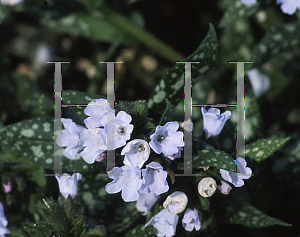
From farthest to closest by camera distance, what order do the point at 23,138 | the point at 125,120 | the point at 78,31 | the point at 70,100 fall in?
the point at 78,31 → the point at 23,138 → the point at 70,100 → the point at 125,120

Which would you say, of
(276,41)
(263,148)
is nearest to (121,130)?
(263,148)

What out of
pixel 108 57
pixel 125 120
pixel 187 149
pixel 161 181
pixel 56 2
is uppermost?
pixel 56 2

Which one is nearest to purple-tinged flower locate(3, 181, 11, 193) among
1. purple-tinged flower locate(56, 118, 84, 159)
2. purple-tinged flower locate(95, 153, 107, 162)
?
purple-tinged flower locate(56, 118, 84, 159)

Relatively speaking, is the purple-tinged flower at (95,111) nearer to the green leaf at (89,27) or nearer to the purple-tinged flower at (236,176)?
the purple-tinged flower at (236,176)

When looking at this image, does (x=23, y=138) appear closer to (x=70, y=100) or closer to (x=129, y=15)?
(x=70, y=100)

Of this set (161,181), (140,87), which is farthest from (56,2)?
(161,181)

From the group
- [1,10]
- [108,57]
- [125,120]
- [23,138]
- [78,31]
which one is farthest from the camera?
[78,31]

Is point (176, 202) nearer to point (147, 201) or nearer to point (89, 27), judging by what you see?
point (147, 201)
